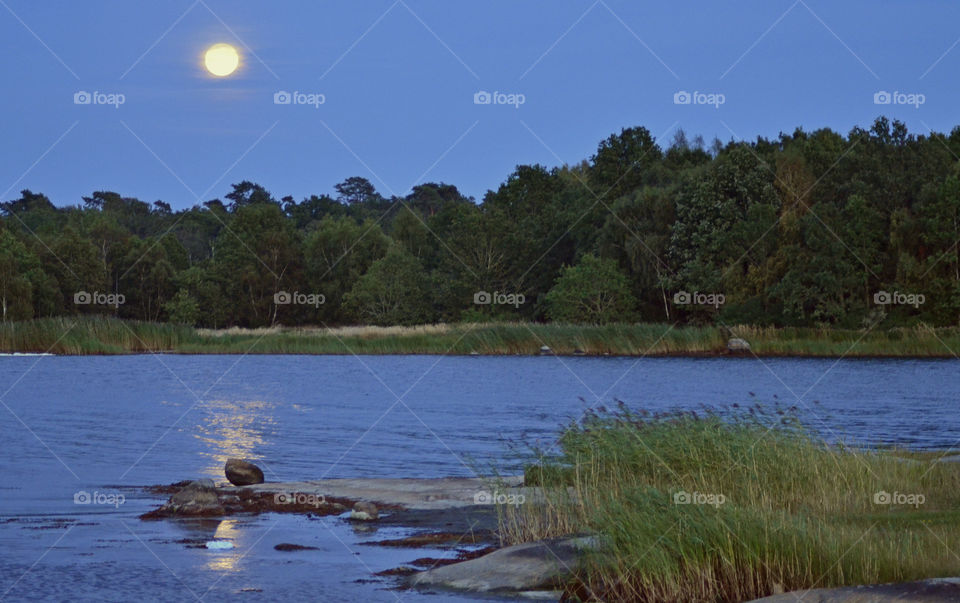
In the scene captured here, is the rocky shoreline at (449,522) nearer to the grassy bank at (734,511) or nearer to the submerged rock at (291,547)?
the submerged rock at (291,547)

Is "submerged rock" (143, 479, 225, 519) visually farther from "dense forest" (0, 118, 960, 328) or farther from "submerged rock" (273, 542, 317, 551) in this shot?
"dense forest" (0, 118, 960, 328)

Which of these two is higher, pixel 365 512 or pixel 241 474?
pixel 241 474

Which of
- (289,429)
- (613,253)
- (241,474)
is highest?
(613,253)

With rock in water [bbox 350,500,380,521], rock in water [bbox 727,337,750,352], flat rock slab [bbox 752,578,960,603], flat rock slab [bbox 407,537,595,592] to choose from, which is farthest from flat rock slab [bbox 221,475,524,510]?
rock in water [bbox 727,337,750,352]

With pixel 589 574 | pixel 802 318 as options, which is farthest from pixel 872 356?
pixel 589 574

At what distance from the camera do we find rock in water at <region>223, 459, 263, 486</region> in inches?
802

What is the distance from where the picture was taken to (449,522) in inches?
666

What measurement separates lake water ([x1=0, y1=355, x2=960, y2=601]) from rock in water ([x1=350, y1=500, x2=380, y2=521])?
10.8 inches

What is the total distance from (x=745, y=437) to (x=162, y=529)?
309 inches

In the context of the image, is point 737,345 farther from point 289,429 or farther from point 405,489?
point 405,489

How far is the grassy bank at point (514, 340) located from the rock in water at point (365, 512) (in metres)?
46.7

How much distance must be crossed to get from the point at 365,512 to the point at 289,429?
1602 centimetres

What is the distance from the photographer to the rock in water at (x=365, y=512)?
17219 millimetres

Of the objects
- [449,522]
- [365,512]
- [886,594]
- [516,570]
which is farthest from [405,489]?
[886,594]
